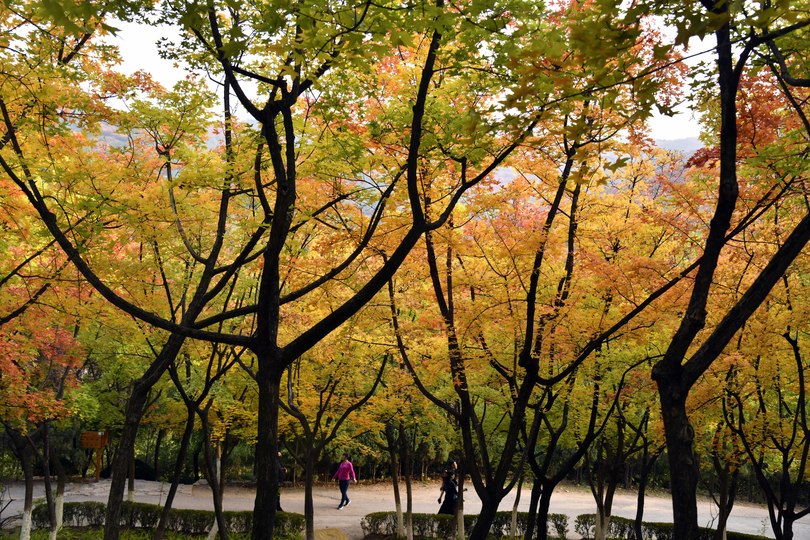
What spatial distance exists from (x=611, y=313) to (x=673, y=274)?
3.75 ft

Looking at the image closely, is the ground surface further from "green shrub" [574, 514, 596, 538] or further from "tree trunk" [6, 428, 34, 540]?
"tree trunk" [6, 428, 34, 540]

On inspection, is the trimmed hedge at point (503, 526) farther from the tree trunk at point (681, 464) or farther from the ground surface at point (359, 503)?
the tree trunk at point (681, 464)

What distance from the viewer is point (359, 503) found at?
20688 millimetres

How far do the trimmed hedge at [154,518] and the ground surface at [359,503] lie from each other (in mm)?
993

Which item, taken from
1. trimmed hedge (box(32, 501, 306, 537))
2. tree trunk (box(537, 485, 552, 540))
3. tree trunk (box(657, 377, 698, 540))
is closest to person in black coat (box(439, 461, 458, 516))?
trimmed hedge (box(32, 501, 306, 537))

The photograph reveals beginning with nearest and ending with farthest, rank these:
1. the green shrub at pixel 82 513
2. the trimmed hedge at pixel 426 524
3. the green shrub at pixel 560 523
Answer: the green shrub at pixel 82 513 < the trimmed hedge at pixel 426 524 < the green shrub at pixel 560 523

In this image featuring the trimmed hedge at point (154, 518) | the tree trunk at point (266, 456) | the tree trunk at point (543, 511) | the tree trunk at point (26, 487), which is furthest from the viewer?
the trimmed hedge at point (154, 518)

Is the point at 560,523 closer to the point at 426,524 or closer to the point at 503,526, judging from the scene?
the point at 503,526

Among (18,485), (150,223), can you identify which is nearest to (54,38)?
(150,223)

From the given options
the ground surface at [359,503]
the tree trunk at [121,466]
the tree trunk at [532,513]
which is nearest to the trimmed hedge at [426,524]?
the ground surface at [359,503]

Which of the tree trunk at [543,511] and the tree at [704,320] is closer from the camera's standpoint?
the tree at [704,320]

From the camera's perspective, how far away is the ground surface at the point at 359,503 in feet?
59.0

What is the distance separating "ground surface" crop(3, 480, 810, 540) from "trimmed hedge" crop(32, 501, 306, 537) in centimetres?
99

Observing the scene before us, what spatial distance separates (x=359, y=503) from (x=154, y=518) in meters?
7.08
